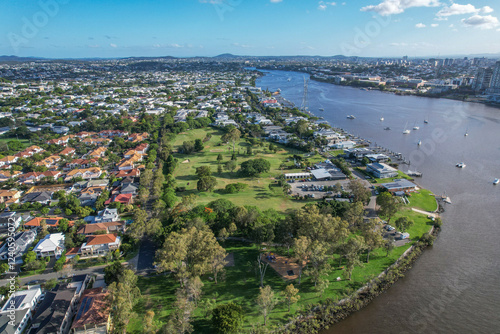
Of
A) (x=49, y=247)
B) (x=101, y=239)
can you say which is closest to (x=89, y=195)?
(x=49, y=247)

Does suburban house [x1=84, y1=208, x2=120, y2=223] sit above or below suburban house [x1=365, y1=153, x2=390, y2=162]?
below

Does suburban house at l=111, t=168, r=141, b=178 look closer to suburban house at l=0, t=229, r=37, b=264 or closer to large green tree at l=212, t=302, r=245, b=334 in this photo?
suburban house at l=0, t=229, r=37, b=264

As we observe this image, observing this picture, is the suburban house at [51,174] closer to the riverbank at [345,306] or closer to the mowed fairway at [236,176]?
the mowed fairway at [236,176]

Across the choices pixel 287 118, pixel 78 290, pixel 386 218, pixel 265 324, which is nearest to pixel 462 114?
pixel 287 118

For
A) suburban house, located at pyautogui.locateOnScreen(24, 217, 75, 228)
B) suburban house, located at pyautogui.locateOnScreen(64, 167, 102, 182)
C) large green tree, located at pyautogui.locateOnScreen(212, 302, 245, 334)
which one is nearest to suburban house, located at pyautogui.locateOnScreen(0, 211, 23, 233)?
suburban house, located at pyautogui.locateOnScreen(24, 217, 75, 228)

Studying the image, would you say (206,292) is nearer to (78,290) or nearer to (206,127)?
(78,290)

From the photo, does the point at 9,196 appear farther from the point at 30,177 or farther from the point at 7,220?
the point at 7,220
